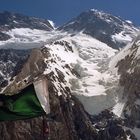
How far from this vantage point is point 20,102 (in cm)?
2194

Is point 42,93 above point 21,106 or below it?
above

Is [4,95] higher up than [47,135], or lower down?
higher up

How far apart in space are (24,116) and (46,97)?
1384mm

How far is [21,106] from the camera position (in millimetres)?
21734

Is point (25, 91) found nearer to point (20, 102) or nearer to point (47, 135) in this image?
point (20, 102)

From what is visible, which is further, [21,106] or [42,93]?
[42,93]

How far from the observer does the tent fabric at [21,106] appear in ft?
70.7

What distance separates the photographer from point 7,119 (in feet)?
70.3

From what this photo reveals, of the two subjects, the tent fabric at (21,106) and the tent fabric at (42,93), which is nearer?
the tent fabric at (21,106)

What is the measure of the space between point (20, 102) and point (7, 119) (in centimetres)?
85

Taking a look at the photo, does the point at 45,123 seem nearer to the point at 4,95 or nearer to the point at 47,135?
the point at 47,135

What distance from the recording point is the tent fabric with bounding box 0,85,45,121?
21.6 m

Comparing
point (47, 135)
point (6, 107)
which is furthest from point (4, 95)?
point (47, 135)

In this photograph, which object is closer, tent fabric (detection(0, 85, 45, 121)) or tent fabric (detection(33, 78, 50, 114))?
tent fabric (detection(0, 85, 45, 121))
